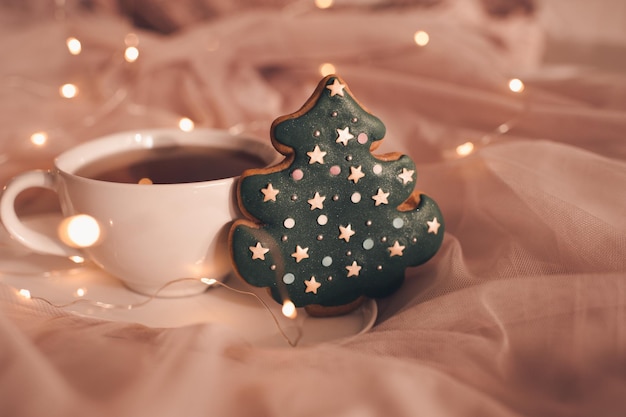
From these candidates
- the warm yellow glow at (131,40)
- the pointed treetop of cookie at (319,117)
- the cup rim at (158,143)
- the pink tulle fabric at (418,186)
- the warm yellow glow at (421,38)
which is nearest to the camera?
the pink tulle fabric at (418,186)

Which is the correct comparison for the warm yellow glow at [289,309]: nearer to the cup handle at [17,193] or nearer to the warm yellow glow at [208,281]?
the warm yellow glow at [208,281]

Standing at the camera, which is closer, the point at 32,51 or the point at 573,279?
the point at 573,279

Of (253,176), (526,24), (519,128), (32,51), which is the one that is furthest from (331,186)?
(526,24)

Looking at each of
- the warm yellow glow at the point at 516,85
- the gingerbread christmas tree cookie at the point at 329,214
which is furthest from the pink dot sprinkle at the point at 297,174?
the warm yellow glow at the point at 516,85

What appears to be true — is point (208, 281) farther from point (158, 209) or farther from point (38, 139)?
point (38, 139)

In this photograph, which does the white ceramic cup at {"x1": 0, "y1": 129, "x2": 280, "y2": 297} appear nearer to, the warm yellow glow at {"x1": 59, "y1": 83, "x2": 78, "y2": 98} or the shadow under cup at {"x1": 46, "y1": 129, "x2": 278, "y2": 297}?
the shadow under cup at {"x1": 46, "y1": 129, "x2": 278, "y2": 297}

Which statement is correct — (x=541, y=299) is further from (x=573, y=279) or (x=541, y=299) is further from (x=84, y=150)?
(x=84, y=150)
